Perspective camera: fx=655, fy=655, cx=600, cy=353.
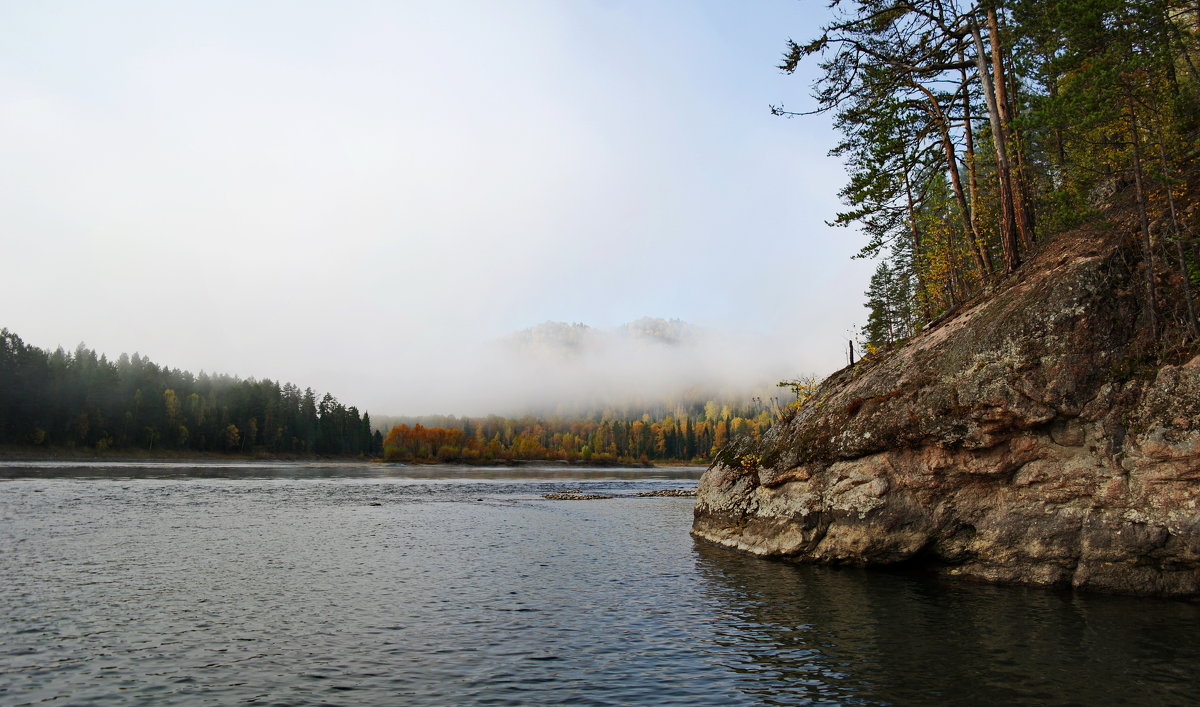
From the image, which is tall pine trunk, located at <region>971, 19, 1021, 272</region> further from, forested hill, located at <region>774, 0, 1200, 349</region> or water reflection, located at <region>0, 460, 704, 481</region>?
water reflection, located at <region>0, 460, 704, 481</region>

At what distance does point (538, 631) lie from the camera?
631 inches

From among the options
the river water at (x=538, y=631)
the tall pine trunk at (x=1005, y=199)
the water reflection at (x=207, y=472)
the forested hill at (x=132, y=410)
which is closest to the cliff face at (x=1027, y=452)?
the river water at (x=538, y=631)

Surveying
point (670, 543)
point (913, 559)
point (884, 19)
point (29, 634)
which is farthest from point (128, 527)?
point (884, 19)

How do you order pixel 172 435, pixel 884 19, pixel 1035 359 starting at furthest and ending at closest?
1. pixel 172 435
2. pixel 884 19
3. pixel 1035 359

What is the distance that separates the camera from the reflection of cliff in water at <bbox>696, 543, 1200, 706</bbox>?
11.7m

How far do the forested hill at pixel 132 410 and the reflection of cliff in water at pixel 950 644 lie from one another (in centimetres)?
15790

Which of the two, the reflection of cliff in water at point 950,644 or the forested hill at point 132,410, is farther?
the forested hill at point 132,410

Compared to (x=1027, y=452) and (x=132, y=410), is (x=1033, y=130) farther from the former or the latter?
(x=132, y=410)

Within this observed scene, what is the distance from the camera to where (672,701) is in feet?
37.6

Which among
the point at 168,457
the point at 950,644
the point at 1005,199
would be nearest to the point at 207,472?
the point at 168,457

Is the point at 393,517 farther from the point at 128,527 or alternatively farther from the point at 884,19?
the point at 884,19

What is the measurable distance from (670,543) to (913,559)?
11.9 metres

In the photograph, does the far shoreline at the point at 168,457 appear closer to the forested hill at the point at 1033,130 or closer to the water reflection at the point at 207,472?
the water reflection at the point at 207,472

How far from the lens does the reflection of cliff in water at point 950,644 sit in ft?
38.4
